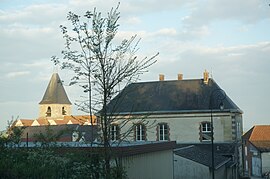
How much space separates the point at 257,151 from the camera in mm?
59094

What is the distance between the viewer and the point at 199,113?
38.7 m

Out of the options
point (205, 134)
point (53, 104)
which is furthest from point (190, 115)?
point (53, 104)

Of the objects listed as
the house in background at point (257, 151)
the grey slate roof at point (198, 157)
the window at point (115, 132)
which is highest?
the window at point (115, 132)

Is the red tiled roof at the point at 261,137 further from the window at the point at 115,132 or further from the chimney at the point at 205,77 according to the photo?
the window at the point at 115,132

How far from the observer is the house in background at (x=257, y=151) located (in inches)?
2270

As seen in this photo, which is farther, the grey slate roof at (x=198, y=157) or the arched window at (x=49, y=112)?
the arched window at (x=49, y=112)

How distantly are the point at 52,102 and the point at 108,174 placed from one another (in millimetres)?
87849

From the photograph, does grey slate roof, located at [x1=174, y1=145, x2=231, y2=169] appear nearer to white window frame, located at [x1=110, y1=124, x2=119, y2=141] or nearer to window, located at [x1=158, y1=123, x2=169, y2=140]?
window, located at [x1=158, y1=123, x2=169, y2=140]

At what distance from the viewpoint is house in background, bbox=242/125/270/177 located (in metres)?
57.7

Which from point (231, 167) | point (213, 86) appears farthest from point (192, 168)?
point (213, 86)

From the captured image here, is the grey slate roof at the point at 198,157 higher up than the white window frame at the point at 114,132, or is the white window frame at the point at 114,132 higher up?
the white window frame at the point at 114,132

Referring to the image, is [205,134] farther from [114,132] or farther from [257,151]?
[114,132]

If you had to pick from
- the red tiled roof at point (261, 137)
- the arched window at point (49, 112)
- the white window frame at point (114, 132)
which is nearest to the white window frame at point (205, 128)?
the red tiled roof at point (261, 137)

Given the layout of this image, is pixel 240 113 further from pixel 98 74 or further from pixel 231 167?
pixel 98 74
